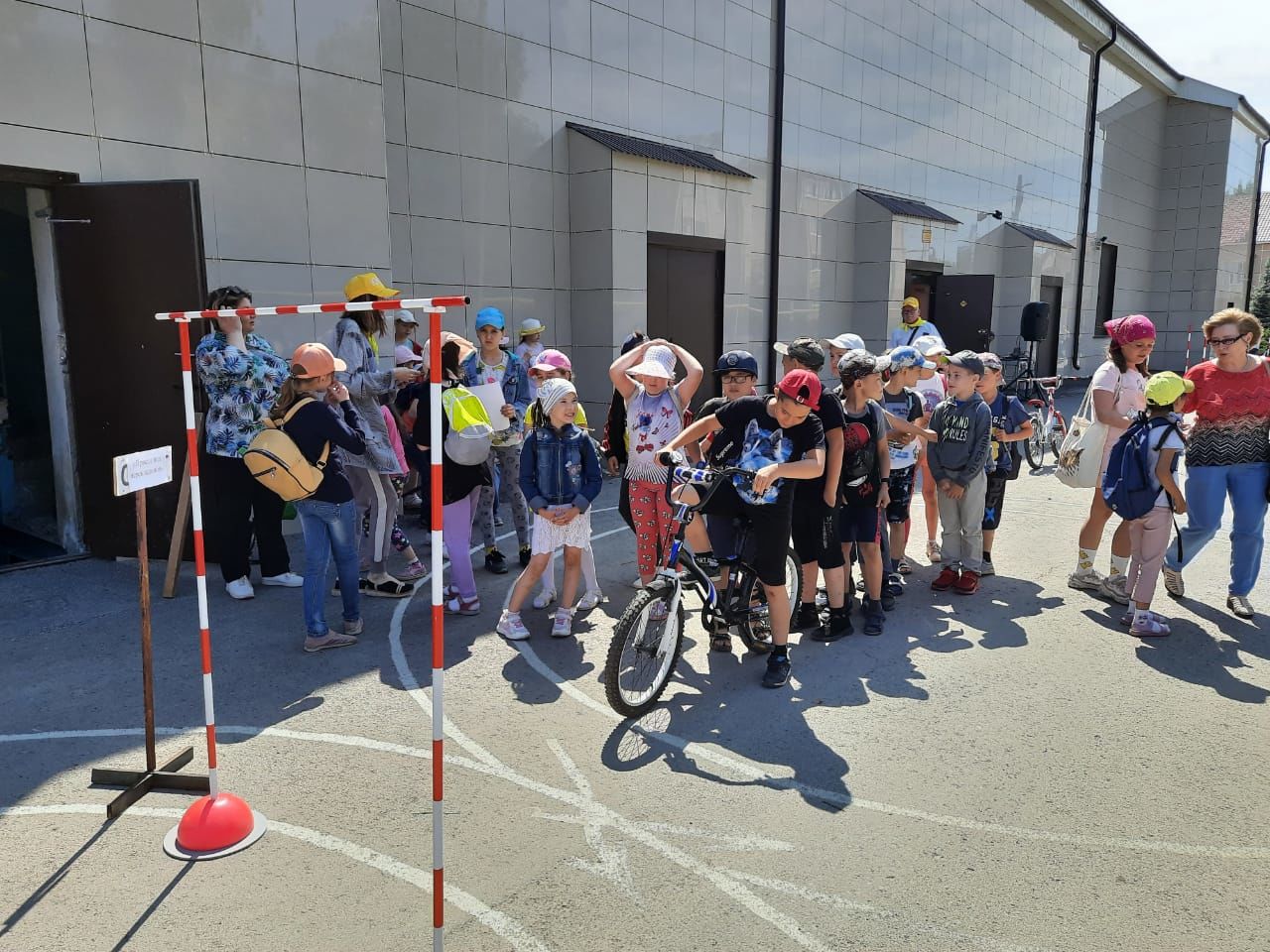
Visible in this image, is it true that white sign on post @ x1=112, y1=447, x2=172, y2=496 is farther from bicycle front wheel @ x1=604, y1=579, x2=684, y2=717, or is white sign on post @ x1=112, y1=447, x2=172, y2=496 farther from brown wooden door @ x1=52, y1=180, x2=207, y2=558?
brown wooden door @ x1=52, y1=180, x2=207, y2=558

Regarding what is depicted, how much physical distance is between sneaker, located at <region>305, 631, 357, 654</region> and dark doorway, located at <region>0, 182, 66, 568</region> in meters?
4.30

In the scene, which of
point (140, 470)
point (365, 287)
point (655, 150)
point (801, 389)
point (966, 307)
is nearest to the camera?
point (140, 470)

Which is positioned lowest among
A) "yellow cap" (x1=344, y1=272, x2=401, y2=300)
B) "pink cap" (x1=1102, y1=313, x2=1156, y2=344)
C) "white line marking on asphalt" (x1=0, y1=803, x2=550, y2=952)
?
"white line marking on asphalt" (x1=0, y1=803, x2=550, y2=952)

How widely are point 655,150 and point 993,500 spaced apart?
6559mm

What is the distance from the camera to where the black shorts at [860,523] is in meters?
5.72

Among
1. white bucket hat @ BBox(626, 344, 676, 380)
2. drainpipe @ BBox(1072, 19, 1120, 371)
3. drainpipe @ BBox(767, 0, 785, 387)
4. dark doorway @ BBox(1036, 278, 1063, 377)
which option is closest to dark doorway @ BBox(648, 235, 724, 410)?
drainpipe @ BBox(767, 0, 785, 387)

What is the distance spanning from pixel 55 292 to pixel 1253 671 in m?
8.66

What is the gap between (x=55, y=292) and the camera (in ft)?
22.6

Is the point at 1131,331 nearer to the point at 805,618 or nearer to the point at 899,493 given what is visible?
the point at 899,493

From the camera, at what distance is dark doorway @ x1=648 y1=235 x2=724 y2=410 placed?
11.4 m

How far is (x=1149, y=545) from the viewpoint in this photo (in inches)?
224

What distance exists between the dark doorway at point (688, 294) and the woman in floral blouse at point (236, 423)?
19.6 feet

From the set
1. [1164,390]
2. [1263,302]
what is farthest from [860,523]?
[1263,302]

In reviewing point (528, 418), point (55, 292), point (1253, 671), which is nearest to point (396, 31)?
point (55, 292)
